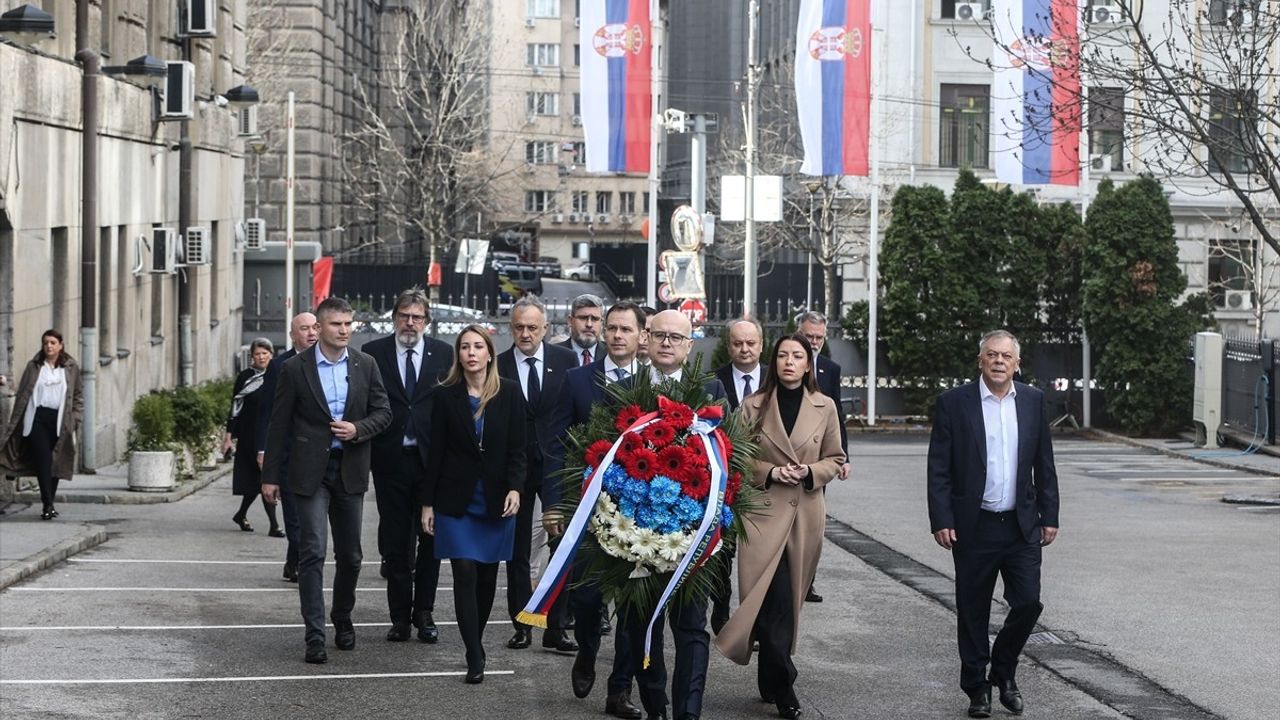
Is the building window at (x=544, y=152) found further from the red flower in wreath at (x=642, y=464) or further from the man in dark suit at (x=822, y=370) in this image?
the red flower in wreath at (x=642, y=464)

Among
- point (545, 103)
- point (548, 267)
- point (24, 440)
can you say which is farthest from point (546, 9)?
point (24, 440)

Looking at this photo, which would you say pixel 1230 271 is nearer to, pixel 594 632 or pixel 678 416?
pixel 594 632

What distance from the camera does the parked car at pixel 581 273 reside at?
269 feet

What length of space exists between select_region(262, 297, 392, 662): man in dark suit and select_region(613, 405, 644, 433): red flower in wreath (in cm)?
267

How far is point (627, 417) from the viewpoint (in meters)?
9.31

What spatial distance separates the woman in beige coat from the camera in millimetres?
9781

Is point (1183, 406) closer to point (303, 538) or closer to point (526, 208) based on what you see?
point (303, 538)

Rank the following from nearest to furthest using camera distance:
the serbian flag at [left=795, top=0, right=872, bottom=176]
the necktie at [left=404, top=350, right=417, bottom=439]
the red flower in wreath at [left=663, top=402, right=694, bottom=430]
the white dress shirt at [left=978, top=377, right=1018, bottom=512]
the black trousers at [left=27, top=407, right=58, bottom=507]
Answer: the red flower in wreath at [left=663, top=402, right=694, bottom=430] → the white dress shirt at [left=978, top=377, right=1018, bottom=512] → the necktie at [left=404, top=350, right=417, bottom=439] → the black trousers at [left=27, top=407, right=58, bottom=507] → the serbian flag at [left=795, top=0, right=872, bottom=176]

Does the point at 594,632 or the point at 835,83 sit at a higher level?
the point at 835,83

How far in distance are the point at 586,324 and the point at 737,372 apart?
1.44 m

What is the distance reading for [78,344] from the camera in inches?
945

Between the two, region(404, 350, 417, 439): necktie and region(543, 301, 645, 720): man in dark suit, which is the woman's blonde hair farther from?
region(404, 350, 417, 439): necktie

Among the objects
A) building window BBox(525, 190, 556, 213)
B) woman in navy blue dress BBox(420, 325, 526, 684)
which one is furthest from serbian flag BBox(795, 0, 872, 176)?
building window BBox(525, 190, 556, 213)

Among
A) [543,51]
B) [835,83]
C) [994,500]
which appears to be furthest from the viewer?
[543,51]
